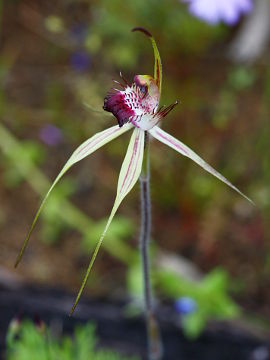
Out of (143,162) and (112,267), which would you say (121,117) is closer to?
(143,162)

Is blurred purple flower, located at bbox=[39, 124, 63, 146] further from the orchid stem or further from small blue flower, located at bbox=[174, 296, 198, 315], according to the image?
the orchid stem

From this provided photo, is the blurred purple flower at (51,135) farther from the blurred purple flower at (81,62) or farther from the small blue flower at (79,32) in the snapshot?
the small blue flower at (79,32)

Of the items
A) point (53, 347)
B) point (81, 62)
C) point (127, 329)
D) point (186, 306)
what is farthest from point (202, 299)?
point (81, 62)

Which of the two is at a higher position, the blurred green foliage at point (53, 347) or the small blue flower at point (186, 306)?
the small blue flower at point (186, 306)

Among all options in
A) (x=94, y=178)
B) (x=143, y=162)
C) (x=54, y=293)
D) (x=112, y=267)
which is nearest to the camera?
(x=143, y=162)

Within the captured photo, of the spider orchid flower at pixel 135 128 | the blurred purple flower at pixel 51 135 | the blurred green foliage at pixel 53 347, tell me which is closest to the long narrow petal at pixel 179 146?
the spider orchid flower at pixel 135 128

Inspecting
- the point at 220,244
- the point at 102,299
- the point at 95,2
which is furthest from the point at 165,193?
the point at 95,2

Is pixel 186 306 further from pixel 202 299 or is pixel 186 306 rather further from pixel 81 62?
pixel 81 62
